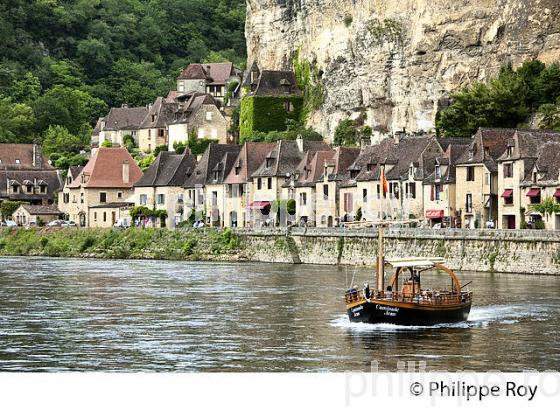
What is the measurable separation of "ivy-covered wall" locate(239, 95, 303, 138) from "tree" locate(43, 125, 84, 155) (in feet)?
122

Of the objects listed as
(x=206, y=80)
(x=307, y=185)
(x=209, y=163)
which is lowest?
(x=307, y=185)

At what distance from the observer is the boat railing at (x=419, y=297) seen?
174 ft

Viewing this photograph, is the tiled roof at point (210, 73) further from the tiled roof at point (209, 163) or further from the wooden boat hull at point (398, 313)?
the wooden boat hull at point (398, 313)

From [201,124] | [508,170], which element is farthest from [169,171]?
[508,170]

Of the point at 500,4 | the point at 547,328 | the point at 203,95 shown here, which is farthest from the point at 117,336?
the point at 203,95

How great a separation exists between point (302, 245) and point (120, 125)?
75678 mm

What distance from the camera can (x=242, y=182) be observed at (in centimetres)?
11394

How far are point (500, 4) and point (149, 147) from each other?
190 feet

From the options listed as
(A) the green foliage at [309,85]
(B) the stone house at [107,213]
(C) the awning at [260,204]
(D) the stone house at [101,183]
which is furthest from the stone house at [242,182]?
(A) the green foliage at [309,85]

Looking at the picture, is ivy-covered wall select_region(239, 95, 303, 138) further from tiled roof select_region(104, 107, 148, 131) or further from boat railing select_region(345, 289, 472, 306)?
boat railing select_region(345, 289, 472, 306)

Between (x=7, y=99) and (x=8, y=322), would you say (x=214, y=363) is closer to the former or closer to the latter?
(x=8, y=322)

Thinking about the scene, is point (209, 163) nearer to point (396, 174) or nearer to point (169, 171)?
point (169, 171)

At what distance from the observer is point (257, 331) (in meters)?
51.8

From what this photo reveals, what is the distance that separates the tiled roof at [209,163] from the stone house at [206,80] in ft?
162
